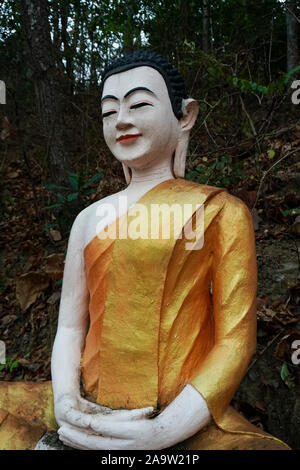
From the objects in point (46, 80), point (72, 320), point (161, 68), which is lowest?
point (72, 320)

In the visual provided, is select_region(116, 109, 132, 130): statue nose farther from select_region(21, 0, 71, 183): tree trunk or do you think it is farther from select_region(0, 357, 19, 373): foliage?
select_region(21, 0, 71, 183): tree trunk

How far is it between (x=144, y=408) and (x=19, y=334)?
2.88 m

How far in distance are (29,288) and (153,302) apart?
2.83m

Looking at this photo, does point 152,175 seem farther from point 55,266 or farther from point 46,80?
point 46,80

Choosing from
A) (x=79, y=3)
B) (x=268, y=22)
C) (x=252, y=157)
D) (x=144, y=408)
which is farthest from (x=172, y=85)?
→ (x=79, y=3)

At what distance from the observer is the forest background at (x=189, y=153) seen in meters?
3.09

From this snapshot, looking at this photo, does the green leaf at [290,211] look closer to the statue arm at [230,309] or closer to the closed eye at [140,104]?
the statue arm at [230,309]

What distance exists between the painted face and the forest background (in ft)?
4.77

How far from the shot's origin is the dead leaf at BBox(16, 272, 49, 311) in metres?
4.36

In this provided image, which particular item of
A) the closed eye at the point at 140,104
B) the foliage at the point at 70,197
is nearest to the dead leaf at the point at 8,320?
the foliage at the point at 70,197

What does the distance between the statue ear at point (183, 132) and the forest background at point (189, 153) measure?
1.26 m

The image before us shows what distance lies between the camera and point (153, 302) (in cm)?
184

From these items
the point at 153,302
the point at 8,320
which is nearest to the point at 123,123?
the point at 153,302
